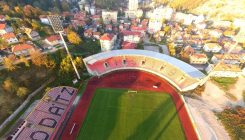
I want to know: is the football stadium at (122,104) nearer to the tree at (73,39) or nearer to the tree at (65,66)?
the tree at (65,66)

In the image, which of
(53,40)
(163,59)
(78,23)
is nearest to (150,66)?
(163,59)

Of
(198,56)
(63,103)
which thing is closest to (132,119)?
(63,103)

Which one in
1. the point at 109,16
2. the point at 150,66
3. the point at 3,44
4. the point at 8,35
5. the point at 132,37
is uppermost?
the point at 109,16

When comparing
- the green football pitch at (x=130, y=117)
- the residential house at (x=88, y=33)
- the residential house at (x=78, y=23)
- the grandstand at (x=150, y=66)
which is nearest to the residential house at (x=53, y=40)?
the residential house at (x=88, y=33)

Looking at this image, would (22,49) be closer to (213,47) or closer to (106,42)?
(106,42)

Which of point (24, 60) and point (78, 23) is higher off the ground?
point (78, 23)

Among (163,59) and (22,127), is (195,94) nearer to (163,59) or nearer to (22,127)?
(163,59)
